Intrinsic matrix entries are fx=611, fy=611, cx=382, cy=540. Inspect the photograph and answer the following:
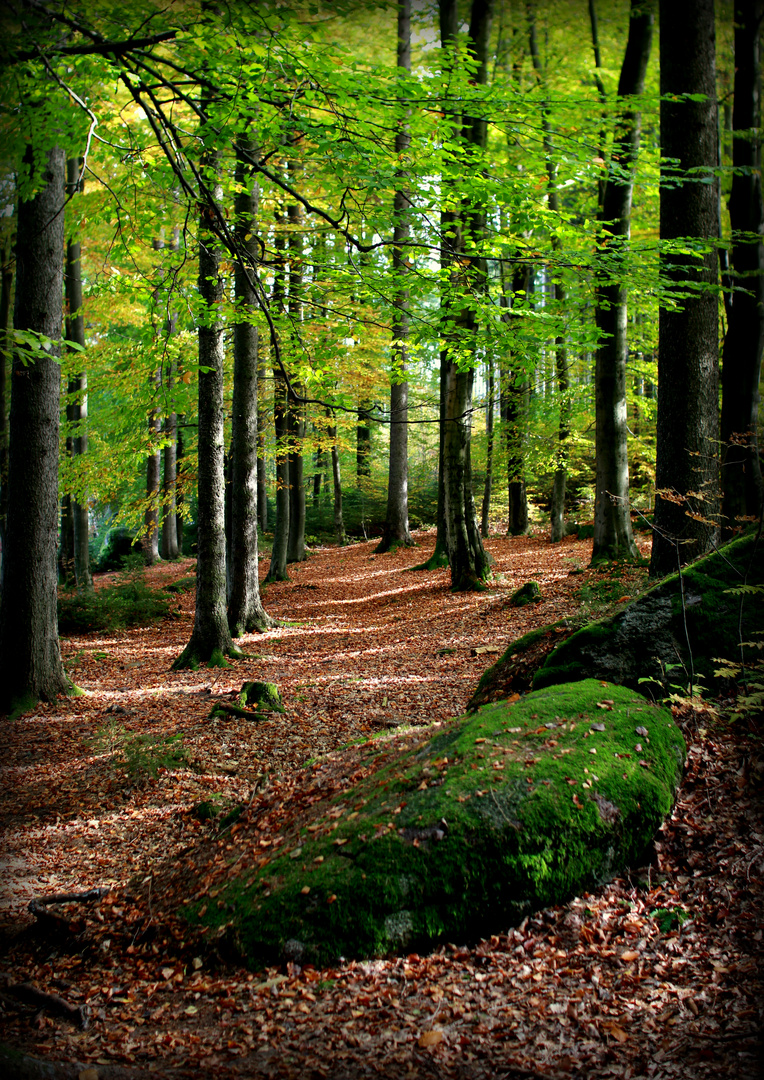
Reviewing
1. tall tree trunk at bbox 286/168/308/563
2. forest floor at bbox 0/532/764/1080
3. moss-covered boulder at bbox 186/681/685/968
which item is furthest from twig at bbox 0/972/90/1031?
tall tree trunk at bbox 286/168/308/563

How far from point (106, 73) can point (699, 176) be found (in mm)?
5490

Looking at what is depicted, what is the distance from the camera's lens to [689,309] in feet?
20.8

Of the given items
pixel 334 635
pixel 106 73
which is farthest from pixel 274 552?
pixel 106 73

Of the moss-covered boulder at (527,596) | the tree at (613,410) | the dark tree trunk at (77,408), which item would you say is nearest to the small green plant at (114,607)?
the dark tree trunk at (77,408)

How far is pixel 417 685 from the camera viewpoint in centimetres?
718

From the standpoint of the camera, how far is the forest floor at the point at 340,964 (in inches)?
86.9

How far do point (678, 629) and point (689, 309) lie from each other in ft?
12.4

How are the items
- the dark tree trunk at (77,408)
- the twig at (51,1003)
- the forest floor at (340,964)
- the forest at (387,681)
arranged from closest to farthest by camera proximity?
1. the forest floor at (340,964)
2. the forest at (387,681)
3. the twig at (51,1003)
4. the dark tree trunk at (77,408)

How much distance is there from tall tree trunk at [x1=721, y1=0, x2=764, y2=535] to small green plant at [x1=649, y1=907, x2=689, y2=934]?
6.37 m

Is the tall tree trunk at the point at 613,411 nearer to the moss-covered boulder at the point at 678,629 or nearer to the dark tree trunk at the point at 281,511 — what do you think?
the moss-covered boulder at the point at 678,629

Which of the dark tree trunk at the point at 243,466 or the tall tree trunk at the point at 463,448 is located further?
the tall tree trunk at the point at 463,448

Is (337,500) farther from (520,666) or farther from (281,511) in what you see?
(520,666)

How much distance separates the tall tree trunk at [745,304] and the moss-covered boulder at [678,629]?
13.2 feet

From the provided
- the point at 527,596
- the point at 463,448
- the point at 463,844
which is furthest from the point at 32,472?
the point at 527,596
